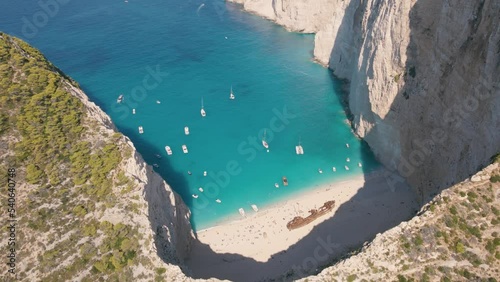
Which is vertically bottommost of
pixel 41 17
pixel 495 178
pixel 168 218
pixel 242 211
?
pixel 41 17

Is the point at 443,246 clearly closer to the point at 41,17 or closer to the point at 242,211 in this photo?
the point at 242,211

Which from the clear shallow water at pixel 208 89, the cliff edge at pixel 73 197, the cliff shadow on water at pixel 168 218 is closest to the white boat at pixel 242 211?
the clear shallow water at pixel 208 89

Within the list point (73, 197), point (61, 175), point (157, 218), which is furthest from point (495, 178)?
point (61, 175)

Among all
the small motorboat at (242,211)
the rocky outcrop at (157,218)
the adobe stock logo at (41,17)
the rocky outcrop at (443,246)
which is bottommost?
the adobe stock logo at (41,17)

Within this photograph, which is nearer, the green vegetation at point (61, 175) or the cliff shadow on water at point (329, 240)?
the green vegetation at point (61, 175)

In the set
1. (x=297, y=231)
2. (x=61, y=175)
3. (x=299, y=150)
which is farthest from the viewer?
(x=299, y=150)

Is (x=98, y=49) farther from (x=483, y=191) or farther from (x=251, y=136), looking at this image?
(x=483, y=191)

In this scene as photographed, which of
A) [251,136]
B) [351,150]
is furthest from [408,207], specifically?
[251,136]

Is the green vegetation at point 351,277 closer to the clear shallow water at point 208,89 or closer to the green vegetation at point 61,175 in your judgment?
the green vegetation at point 61,175
